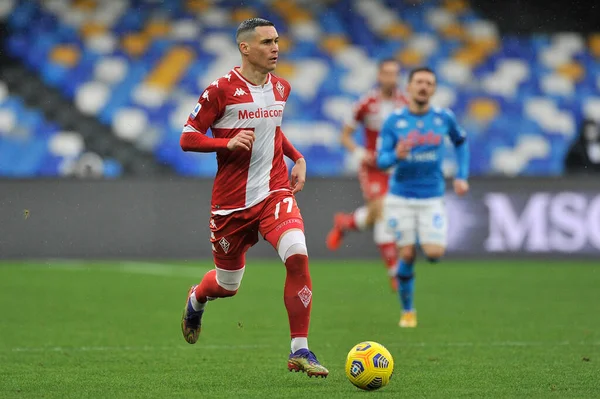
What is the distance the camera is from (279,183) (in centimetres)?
682

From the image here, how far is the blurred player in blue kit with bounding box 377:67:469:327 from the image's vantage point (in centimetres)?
974

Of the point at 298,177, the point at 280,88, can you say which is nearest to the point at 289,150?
the point at 298,177

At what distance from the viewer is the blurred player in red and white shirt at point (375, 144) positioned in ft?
40.8

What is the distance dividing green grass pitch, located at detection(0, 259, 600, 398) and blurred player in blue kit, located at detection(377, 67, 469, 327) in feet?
2.05

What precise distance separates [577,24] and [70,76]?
10.1 meters

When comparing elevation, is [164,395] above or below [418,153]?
below

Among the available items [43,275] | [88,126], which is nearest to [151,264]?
[43,275]

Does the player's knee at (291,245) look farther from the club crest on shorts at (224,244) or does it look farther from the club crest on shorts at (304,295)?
the club crest on shorts at (224,244)

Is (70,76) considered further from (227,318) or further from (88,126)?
(227,318)

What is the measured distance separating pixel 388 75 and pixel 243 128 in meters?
5.82

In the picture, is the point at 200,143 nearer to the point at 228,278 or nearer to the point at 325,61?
the point at 228,278

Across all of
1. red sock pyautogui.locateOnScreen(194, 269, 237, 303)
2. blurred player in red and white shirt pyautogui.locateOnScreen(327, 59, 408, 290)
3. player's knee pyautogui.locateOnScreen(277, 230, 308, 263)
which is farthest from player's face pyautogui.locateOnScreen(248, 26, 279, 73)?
blurred player in red and white shirt pyautogui.locateOnScreen(327, 59, 408, 290)

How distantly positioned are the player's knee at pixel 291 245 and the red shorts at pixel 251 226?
1.8 inches

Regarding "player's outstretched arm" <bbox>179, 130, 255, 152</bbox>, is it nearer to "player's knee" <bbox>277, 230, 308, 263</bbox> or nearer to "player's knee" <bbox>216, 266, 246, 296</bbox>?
"player's knee" <bbox>277, 230, 308, 263</bbox>
